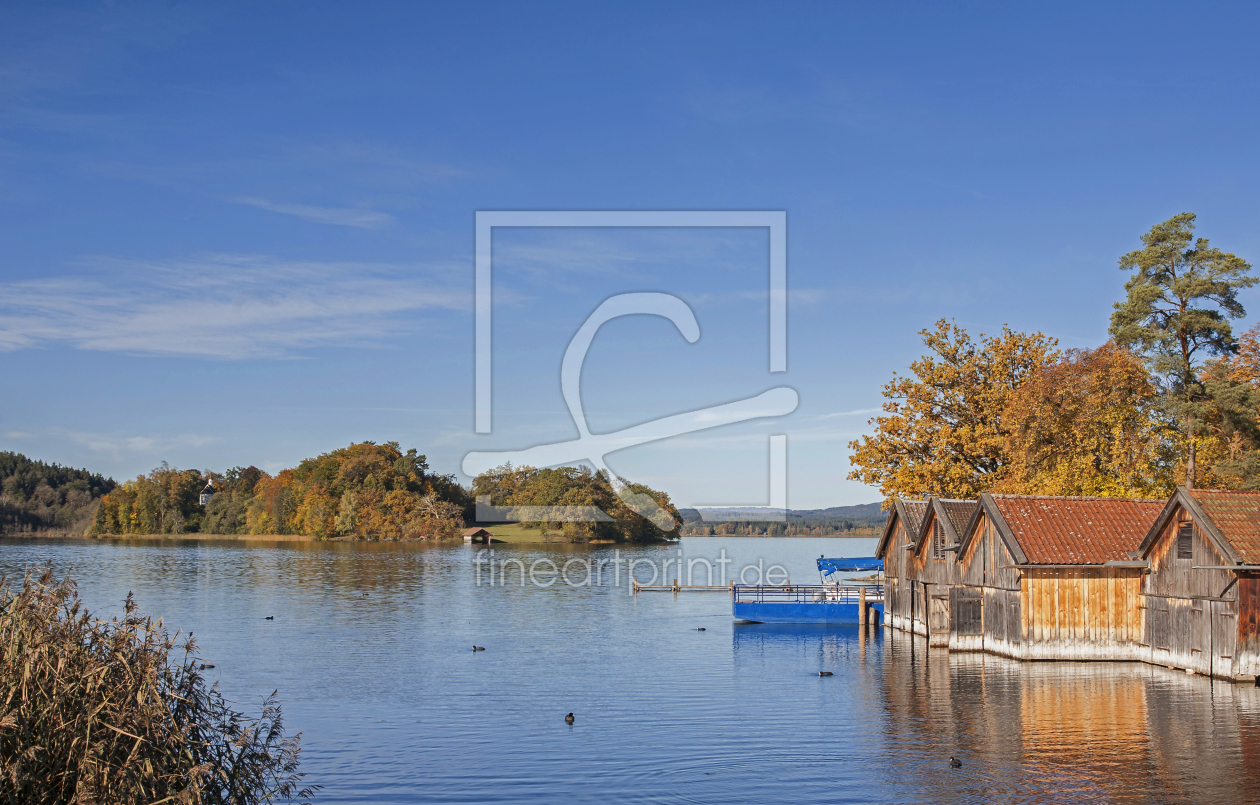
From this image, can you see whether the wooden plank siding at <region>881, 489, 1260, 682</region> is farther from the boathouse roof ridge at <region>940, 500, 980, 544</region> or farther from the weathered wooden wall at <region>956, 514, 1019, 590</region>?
the boathouse roof ridge at <region>940, 500, 980, 544</region>

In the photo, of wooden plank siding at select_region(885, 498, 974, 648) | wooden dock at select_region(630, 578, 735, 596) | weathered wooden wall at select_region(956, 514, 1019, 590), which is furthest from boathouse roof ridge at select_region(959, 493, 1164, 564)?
wooden dock at select_region(630, 578, 735, 596)

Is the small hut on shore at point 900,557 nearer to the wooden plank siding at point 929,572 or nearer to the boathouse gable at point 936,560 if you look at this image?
the wooden plank siding at point 929,572

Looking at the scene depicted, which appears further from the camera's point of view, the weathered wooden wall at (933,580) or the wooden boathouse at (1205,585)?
the weathered wooden wall at (933,580)

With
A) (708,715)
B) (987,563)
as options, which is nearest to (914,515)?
(987,563)

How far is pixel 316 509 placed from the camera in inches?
7510

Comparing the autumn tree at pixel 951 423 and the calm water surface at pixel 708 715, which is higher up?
the autumn tree at pixel 951 423

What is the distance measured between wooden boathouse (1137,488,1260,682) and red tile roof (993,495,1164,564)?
2221 mm

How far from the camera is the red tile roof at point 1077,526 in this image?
3969 centimetres

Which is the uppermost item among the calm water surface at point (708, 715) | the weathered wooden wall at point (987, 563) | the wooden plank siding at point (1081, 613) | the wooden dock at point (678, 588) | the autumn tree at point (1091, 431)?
the autumn tree at point (1091, 431)

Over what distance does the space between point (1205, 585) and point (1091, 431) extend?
73.4 ft

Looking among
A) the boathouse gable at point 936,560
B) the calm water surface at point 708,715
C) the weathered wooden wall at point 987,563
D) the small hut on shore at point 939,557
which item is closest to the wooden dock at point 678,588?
the calm water surface at point 708,715

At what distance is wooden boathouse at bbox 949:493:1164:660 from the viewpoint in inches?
1543

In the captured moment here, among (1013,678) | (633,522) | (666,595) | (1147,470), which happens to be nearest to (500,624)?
(666,595)

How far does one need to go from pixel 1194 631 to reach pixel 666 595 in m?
54.1
